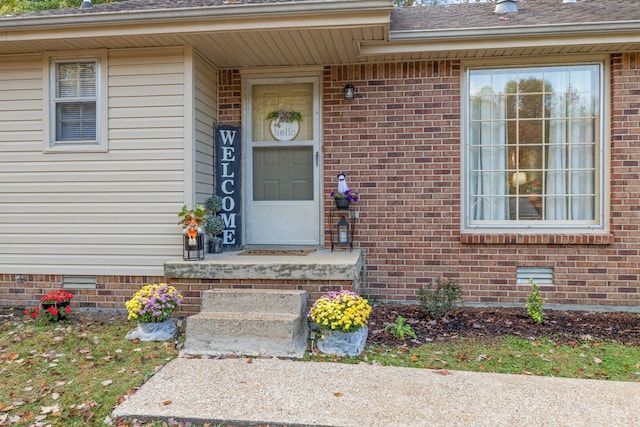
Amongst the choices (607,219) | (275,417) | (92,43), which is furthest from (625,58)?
(92,43)

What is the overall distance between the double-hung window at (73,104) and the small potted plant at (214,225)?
145cm

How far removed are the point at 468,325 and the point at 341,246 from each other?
5.60 feet

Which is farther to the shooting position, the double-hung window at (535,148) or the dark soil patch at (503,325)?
the double-hung window at (535,148)

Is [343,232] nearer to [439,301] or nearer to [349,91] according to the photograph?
[439,301]

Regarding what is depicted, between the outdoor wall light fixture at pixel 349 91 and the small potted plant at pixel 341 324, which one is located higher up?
the outdoor wall light fixture at pixel 349 91

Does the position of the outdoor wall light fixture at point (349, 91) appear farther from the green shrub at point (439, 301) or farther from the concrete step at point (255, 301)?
the concrete step at point (255, 301)

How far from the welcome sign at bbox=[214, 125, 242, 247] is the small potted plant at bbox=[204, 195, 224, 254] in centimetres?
15

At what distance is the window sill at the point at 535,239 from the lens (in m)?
4.99

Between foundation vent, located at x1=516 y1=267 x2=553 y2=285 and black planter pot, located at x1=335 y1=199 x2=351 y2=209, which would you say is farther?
black planter pot, located at x1=335 y1=199 x2=351 y2=209

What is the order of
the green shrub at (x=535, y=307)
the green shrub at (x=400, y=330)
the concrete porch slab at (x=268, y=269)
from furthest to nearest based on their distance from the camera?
1. the green shrub at (x=535, y=307)
2. the concrete porch slab at (x=268, y=269)
3. the green shrub at (x=400, y=330)

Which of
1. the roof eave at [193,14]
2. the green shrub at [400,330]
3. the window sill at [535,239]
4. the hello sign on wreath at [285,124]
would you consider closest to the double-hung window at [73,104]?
the roof eave at [193,14]

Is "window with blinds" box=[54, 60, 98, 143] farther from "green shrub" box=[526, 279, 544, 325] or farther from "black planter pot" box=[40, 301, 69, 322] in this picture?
"green shrub" box=[526, 279, 544, 325]

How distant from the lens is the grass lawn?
9.30ft

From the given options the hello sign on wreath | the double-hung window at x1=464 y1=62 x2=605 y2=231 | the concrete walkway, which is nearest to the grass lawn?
the concrete walkway
